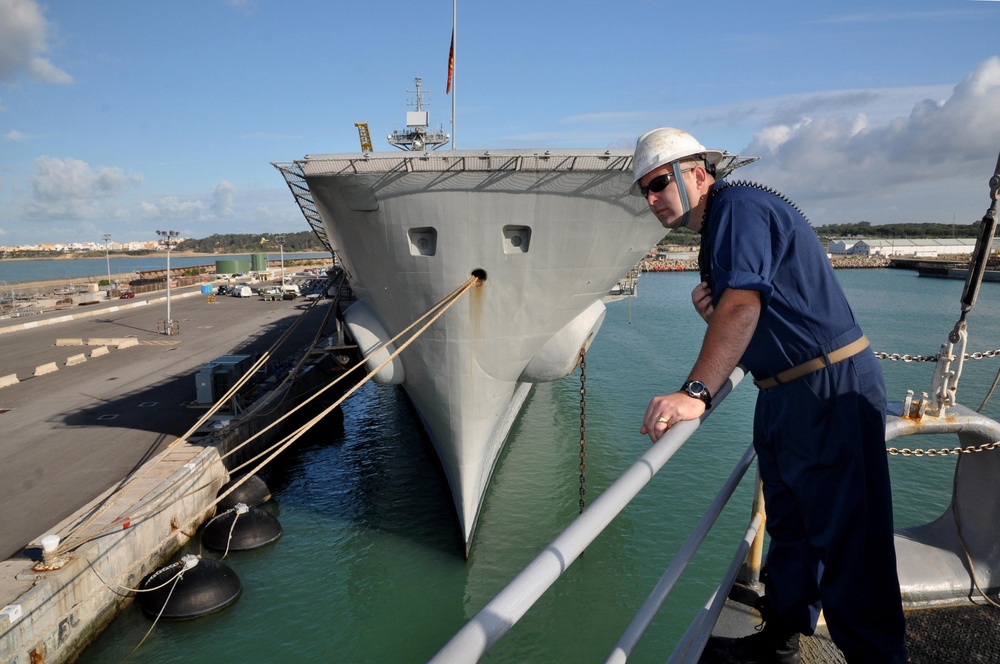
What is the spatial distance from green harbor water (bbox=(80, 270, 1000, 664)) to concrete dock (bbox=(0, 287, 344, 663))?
884 mm

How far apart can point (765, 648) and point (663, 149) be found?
2156 millimetres

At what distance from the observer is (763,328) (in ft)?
6.35

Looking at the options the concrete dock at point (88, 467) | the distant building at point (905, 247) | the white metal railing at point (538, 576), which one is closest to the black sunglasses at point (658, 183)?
the white metal railing at point (538, 576)

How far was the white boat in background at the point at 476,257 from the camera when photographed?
28.3 ft

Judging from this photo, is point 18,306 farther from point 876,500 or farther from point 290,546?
point 876,500

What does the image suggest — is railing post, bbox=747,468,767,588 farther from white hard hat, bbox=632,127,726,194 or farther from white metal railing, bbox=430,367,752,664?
white metal railing, bbox=430,367,752,664

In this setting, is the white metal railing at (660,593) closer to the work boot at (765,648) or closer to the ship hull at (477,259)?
the work boot at (765,648)

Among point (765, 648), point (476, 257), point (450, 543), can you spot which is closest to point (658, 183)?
point (765, 648)

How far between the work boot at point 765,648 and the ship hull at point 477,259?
681cm

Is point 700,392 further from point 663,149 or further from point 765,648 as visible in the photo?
point 765,648

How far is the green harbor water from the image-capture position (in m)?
8.81

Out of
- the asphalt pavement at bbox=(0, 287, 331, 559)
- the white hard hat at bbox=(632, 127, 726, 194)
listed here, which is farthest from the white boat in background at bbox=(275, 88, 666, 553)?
the white hard hat at bbox=(632, 127, 726, 194)

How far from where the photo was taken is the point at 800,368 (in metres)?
1.94

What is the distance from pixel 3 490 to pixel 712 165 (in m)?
13.5
